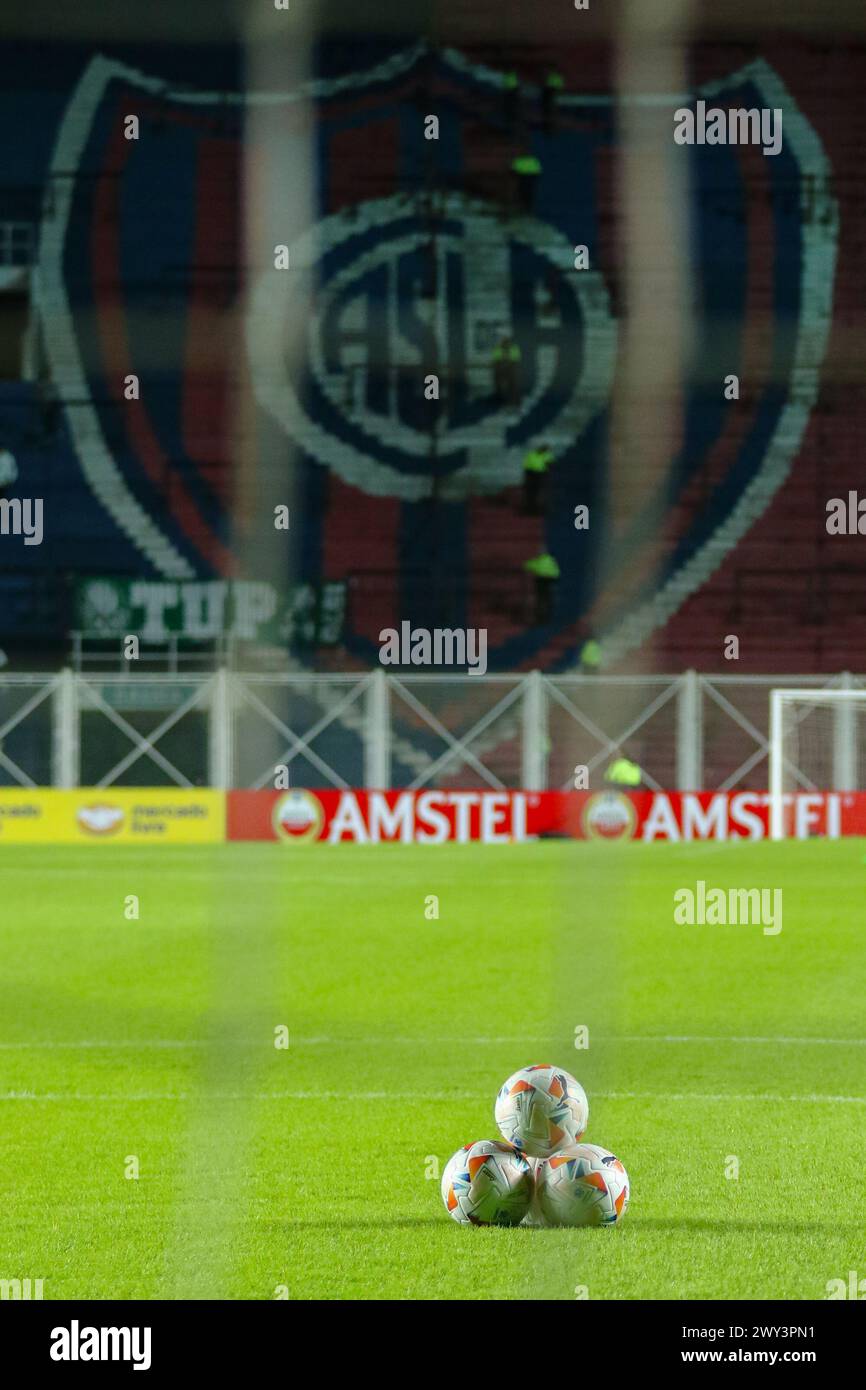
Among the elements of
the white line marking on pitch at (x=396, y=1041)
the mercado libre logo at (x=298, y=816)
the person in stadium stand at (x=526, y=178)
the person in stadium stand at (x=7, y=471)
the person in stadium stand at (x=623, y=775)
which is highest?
the person in stadium stand at (x=526, y=178)

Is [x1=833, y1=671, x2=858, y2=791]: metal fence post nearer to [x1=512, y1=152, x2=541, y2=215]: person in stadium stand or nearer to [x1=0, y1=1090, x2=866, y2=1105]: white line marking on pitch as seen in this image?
[x1=512, y1=152, x2=541, y2=215]: person in stadium stand

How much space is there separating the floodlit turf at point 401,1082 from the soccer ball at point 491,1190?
0.22 feet

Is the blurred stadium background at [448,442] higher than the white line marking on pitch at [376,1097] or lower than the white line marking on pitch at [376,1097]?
higher

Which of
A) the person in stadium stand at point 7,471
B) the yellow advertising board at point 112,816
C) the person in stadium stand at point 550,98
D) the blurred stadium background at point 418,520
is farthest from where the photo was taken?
the person in stadium stand at point 550,98

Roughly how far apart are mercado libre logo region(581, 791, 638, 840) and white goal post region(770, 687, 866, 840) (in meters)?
1.97

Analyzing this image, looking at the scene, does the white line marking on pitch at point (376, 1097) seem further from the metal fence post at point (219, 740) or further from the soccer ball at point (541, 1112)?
the metal fence post at point (219, 740)

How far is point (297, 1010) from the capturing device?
34.3 ft

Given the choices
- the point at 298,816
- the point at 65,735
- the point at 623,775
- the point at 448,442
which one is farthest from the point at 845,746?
the point at 65,735

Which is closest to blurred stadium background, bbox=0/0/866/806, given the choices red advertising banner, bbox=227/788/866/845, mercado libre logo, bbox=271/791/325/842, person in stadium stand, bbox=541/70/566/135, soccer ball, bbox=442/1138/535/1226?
person in stadium stand, bbox=541/70/566/135

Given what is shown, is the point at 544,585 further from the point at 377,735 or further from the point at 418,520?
the point at 418,520

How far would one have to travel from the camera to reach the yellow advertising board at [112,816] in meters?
25.4

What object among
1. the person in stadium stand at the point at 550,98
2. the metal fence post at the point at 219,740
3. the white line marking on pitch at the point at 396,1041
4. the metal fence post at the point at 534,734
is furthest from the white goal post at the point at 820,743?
the white line marking on pitch at the point at 396,1041

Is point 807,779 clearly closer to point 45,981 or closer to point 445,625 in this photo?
point 445,625

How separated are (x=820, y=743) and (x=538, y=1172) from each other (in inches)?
879
